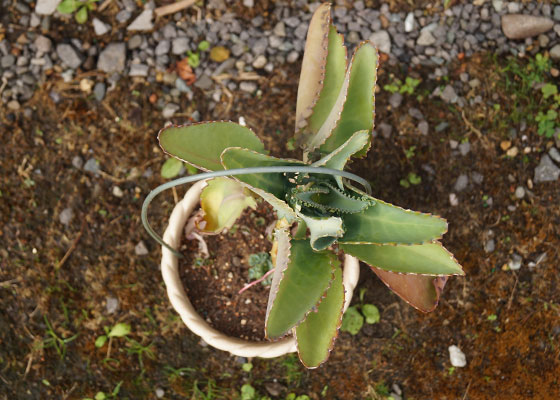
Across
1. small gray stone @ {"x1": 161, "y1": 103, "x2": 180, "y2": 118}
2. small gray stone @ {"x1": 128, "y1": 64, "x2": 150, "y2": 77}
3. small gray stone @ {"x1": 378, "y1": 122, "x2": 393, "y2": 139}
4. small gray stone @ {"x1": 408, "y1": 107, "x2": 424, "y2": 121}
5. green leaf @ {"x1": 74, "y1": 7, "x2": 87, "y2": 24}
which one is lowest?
small gray stone @ {"x1": 378, "y1": 122, "x2": 393, "y2": 139}

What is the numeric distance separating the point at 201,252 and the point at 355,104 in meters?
0.70

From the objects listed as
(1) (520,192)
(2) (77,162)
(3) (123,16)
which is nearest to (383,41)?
(1) (520,192)

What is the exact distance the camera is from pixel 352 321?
1714 mm

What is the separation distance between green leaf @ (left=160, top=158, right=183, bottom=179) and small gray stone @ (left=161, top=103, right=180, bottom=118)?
0.16 metres

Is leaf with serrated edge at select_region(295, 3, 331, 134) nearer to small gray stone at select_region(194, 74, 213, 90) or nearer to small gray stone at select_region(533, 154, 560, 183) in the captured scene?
small gray stone at select_region(194, 74, 213, 90)

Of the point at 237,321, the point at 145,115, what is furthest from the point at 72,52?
the point at 237,321

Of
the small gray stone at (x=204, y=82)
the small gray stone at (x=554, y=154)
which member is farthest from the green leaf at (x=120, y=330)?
the small gray stone at (x=554, y=154)

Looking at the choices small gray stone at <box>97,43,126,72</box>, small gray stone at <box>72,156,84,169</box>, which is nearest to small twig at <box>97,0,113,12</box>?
small gray stone at <box>97,43,126,72</box>

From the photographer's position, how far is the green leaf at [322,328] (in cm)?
101

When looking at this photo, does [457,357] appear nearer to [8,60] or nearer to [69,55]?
[69,55]

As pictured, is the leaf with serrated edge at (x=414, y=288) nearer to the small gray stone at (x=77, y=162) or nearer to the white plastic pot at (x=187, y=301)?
the white plastic pot at (x=187, y=301)

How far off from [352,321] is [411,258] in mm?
762

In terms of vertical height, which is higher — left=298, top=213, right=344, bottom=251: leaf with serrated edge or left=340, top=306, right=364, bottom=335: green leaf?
left=298, top=213, right=344, bottom=251: leaf with serrated edge

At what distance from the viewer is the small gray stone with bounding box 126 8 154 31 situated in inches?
70.9
